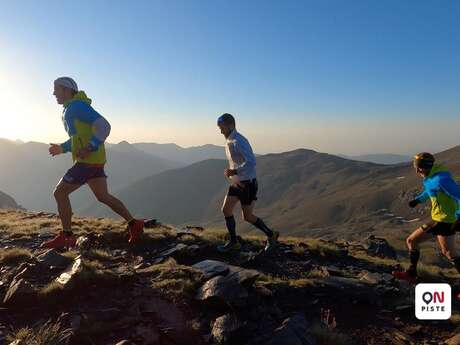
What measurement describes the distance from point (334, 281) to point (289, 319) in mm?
2390

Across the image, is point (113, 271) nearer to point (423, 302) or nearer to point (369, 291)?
point (369, 291)

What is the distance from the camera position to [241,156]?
10.5 meters

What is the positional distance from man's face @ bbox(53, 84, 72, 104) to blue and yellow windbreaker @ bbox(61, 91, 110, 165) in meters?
0.18

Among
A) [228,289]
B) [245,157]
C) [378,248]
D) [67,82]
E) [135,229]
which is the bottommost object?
[378,248]

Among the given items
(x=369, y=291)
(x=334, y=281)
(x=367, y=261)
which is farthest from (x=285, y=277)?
(x=367, y=261)

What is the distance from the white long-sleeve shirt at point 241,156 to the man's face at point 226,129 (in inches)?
3.1

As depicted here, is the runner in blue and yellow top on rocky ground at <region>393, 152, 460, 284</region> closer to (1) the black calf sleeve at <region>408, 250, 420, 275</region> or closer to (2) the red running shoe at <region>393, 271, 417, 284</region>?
(2) the red running shoe at <region>393, 271, 417, 284</region>

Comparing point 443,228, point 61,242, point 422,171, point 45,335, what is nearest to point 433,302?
point 443,228

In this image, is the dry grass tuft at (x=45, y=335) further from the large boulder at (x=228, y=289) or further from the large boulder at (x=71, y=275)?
the large boulder at (x=228, y=289)

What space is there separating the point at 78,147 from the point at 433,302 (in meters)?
7.89

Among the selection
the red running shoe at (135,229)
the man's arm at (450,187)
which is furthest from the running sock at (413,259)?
the red running shoe at (135,229)

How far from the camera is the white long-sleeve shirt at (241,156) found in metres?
10.4

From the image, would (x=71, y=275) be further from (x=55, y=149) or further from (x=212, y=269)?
(x=55, y=149)

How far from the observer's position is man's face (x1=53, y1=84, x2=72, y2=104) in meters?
9.46
